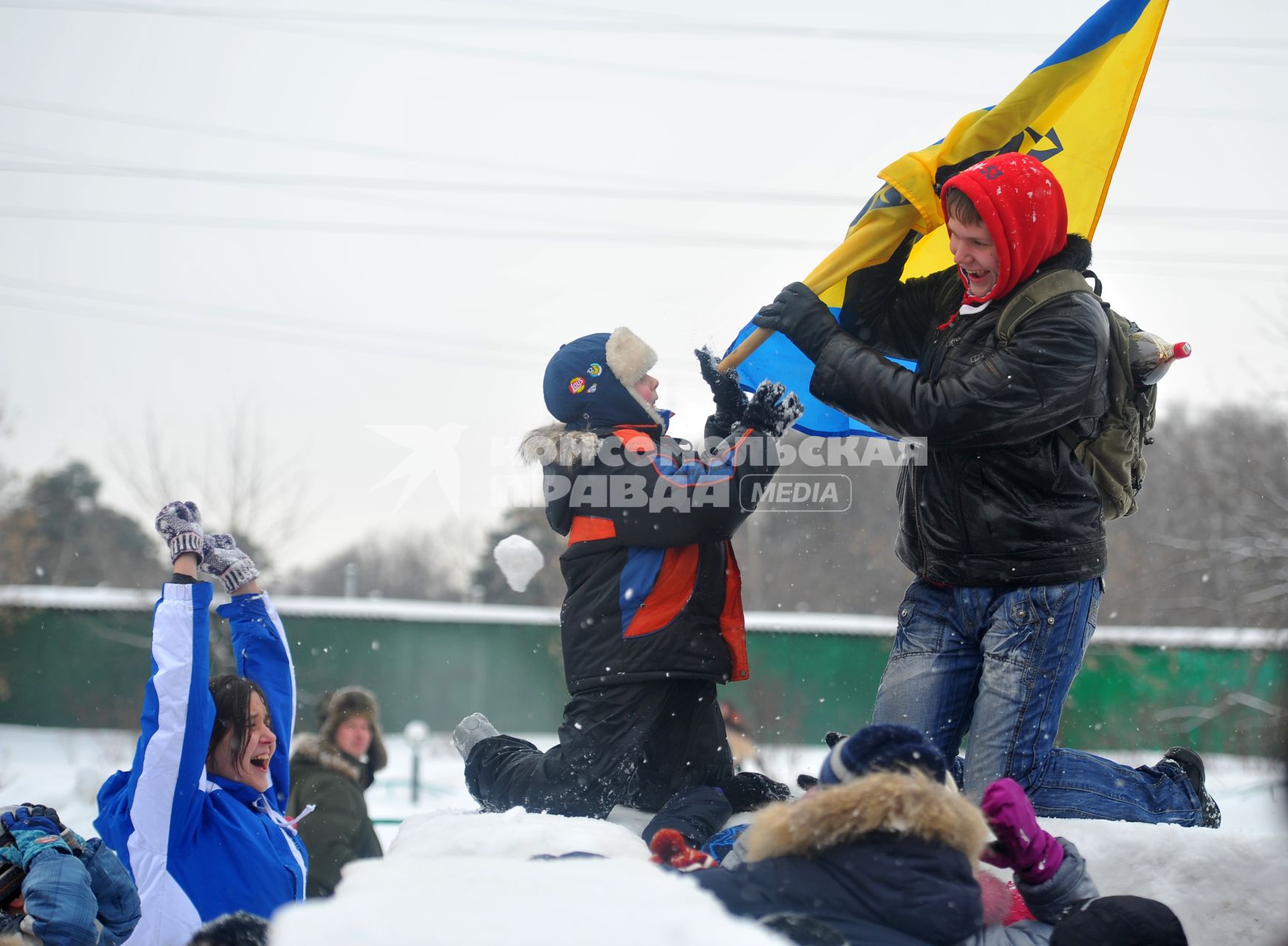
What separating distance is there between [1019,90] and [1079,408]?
118 centimetres

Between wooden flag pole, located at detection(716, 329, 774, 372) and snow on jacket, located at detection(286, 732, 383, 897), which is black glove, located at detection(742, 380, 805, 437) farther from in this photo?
snow on jacket, located at detection(286, 732, 383, 897)

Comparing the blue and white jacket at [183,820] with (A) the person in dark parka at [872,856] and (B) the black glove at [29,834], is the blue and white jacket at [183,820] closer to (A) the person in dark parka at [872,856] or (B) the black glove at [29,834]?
(B) the black glove at [29,834]

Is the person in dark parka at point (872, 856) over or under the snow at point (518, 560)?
under

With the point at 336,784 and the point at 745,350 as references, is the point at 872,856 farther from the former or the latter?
the point at 336,784

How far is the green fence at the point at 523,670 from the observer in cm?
1683

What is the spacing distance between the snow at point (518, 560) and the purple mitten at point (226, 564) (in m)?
0.76

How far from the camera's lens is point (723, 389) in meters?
3.13

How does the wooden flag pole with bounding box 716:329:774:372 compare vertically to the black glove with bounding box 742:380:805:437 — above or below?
above

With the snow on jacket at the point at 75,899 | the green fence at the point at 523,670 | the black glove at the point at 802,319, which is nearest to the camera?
the snow on jacket at the point at 75,899

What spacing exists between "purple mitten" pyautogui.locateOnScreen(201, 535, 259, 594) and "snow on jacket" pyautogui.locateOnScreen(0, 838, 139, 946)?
114 centimetres

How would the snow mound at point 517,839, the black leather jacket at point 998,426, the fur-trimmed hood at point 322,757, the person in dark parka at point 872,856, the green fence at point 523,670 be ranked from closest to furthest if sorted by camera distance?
1. the person in dark parka at point 872,856
2. the snow mound at point 517,839
3. the black leather jacket at point 998,426
4. the fur-trimmed hood at point 322,757
5. the green fence at point 523,670

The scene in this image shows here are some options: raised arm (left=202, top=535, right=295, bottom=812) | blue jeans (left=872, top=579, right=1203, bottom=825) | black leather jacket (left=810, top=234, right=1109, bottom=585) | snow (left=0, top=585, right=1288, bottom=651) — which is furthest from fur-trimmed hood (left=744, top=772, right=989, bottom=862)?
snow (left=0, top=585, right=1288, bottom=651)

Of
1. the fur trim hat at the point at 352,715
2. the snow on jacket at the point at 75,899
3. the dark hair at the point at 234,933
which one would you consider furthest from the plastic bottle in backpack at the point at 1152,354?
the fur trim hat at the point at 352,715

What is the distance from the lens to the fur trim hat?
17.4ft
